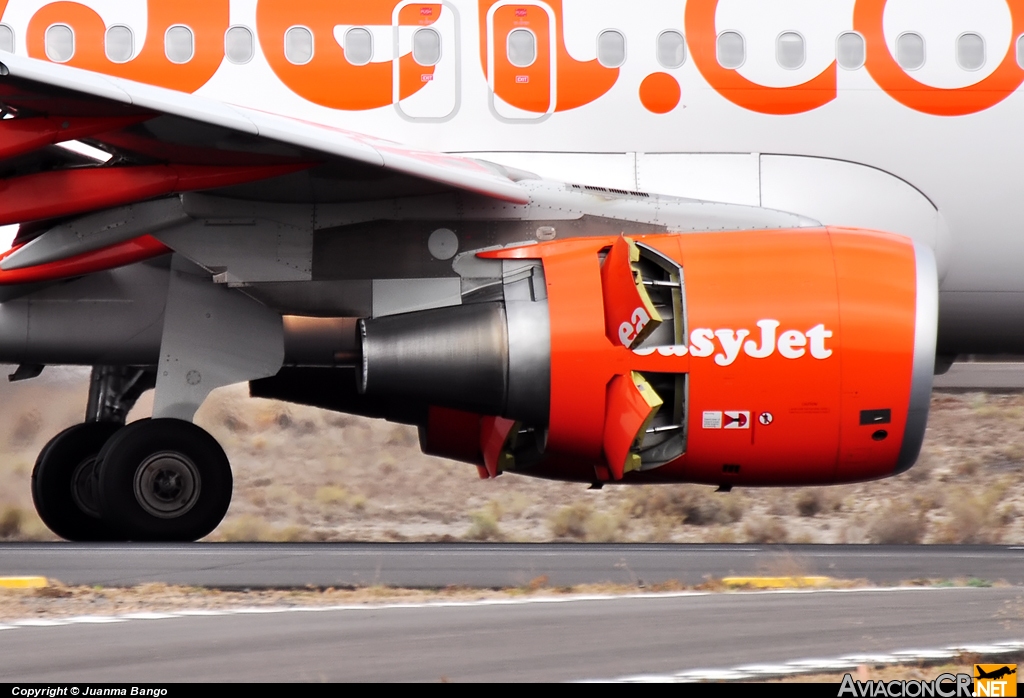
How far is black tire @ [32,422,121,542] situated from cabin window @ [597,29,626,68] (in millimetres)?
4295

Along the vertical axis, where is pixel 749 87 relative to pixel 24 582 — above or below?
above

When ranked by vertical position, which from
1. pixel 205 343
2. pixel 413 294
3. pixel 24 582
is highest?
pixel 413 294

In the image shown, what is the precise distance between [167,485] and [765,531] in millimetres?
6842

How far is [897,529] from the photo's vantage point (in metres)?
12.4

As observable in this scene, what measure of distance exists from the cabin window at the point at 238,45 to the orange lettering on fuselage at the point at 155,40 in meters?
0.04

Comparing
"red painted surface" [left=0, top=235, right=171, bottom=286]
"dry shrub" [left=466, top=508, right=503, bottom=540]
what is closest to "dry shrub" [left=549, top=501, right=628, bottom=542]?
"dry shrub" [left=466, top=508, right=503, bottom=540]

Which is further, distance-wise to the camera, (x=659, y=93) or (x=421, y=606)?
(x=659, y=93)

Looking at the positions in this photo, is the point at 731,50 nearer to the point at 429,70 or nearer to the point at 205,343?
the point at 429,70

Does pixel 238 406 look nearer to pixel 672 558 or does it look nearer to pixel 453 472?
pixel 453 472

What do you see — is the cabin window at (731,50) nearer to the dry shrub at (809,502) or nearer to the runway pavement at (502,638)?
the runway pavement at (502,638)

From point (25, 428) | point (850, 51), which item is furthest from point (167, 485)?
point (25, 428)

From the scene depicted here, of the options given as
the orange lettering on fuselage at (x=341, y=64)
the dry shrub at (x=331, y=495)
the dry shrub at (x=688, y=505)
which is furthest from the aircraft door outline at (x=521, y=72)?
the dry shrub at (x=331, y=495)

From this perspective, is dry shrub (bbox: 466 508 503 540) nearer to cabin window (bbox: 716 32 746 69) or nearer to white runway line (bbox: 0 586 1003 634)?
cabin window (bbox: 716 32 746 69)

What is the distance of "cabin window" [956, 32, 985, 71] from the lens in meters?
8.41
